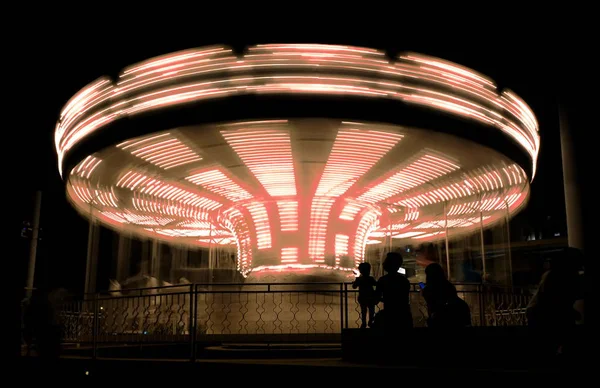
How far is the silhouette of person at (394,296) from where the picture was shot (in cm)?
836

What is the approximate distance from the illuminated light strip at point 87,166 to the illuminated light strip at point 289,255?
14.7ft

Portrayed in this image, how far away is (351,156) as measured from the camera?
11852mm

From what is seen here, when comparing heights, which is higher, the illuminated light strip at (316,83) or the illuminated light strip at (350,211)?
the illuminated light strip at (316,83)

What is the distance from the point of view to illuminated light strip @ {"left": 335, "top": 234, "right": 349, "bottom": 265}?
547 inches

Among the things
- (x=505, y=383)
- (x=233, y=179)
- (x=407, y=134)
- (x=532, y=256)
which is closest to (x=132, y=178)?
(x=233, y=179)

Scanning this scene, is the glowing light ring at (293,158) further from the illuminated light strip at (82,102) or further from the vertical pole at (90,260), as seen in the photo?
the vertical pole at (90,260)

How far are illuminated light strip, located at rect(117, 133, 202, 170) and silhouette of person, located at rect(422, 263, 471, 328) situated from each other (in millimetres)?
5108

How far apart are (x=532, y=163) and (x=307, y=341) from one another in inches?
232

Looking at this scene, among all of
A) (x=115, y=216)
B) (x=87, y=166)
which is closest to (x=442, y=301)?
(x=87, y=166)

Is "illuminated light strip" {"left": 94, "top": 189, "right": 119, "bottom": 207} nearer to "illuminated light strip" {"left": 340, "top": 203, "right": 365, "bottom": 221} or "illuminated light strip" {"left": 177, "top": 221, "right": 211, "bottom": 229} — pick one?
"illuminated light strip" {"left": 177, "top": 221, "right": 211, "bottom": 229}
